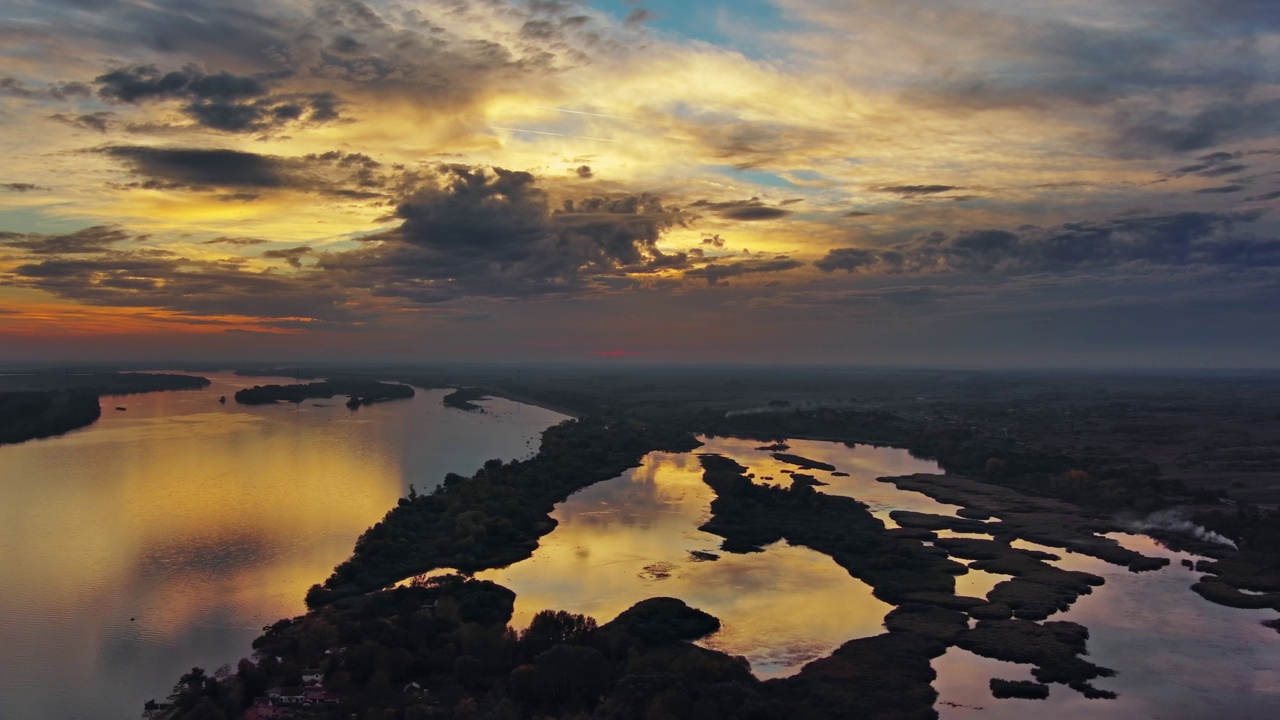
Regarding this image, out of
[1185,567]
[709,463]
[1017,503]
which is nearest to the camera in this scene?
[1185,567]

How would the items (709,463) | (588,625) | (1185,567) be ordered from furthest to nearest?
(709,463) → (1185,567) → (588,625)

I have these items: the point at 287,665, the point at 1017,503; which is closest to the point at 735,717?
the point at 287,665

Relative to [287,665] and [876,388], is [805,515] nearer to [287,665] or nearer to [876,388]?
[287,665]

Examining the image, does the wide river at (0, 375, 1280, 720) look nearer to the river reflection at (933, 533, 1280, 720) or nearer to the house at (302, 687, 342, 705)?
the river reflection at (933, 533, 1280, 720)

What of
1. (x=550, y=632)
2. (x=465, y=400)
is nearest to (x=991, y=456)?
(x=550, y=632)

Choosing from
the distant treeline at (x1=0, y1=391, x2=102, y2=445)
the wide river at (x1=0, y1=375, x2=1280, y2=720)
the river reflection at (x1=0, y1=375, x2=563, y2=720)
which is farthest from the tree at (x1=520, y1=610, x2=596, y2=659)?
the distant treeline at (x1=0, y1=391, x2=102, y2=445)

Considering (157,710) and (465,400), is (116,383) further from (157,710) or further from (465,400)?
(157,710)
